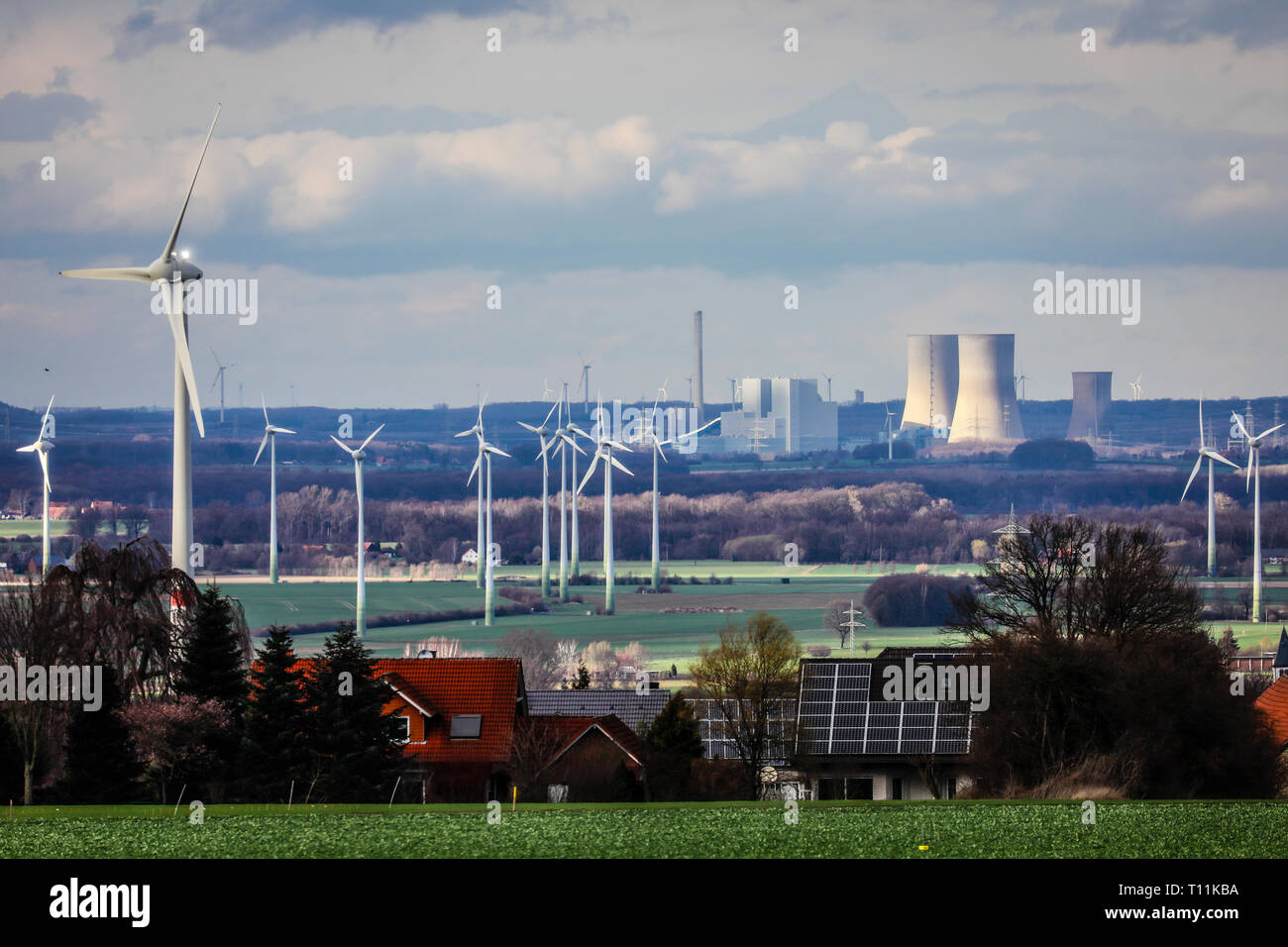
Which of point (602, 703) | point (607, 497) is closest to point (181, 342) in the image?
point (602, 703)

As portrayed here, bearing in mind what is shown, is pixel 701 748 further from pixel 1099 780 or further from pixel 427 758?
pixel 1099 780

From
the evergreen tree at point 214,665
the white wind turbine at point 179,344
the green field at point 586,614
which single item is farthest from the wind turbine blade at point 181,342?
the green field at point 586,614

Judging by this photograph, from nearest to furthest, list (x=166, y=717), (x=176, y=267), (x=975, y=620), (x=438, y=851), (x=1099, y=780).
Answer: (x=438, y=851)
(x=1099, y=780)
(x=166, y=717)
(x=975, y=620)
(x=176, y=267)

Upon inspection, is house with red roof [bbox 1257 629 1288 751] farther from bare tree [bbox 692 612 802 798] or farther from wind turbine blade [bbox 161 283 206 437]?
wind turbine blade [bbox 161 283 206 437]

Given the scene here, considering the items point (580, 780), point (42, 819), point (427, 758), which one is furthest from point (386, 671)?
point (42, 819)

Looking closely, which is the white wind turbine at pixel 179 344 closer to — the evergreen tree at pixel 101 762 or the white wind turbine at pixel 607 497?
the evergreen tree at pixel 101 762

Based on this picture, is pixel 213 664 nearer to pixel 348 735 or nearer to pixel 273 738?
pixel 273 738
